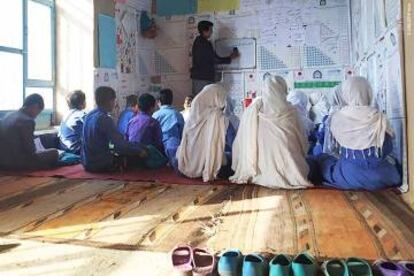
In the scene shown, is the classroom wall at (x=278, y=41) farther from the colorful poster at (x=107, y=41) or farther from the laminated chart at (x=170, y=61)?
the colorful poster at (x=107, y=41)

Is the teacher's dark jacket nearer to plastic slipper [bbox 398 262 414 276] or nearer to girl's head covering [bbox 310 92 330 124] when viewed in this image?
girl's head covering [bbox 310 92 330 124]

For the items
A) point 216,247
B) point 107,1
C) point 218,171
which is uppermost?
point 107,1

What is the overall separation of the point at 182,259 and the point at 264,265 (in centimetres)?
31

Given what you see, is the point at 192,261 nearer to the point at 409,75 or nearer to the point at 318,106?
the point at 409,75

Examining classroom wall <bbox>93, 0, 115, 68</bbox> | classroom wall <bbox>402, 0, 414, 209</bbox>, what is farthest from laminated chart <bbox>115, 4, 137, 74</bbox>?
classroom wall <bbox>402, 0, 414, 209</bbox>

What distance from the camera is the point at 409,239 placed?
5.88ft

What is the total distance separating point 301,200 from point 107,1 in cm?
360

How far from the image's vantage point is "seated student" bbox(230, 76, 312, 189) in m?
2.96

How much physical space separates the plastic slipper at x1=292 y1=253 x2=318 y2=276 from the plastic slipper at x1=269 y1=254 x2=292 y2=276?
2cm

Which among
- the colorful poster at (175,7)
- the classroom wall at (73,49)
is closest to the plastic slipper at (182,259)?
the classroom wall at (73,49)

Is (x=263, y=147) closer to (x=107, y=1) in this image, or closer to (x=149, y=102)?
(x=149, y=102)

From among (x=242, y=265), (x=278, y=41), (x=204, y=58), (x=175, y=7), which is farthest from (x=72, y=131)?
(x=242, y=265)

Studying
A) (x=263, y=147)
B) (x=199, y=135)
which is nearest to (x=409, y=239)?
(x=263, y=147)

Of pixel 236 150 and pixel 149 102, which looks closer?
pixel 236 150
